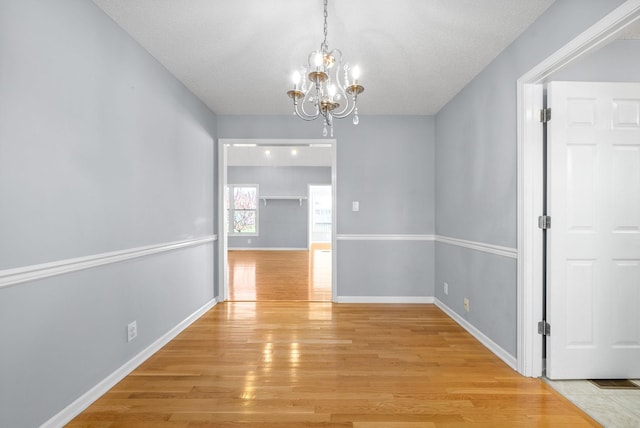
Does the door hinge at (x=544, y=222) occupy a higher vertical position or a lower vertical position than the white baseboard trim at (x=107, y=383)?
higher

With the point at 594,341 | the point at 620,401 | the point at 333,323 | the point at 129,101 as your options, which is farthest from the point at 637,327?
the point at 129,101

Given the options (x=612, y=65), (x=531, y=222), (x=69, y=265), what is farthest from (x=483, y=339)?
(x=69, y=265)

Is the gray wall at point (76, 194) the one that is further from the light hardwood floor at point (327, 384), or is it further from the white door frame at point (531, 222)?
the white door frame at point (531, 222)

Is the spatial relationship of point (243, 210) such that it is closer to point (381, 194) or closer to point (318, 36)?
point (381, 194)

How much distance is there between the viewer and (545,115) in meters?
2.18

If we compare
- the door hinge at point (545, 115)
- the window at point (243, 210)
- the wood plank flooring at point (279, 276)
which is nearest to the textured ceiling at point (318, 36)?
the door hinge at point (545, 115)

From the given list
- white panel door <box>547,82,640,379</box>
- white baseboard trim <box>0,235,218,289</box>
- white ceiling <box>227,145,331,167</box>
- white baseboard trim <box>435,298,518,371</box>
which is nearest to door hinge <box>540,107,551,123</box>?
white panel door <box>547,82,640,379</box>

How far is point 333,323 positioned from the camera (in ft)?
10.9

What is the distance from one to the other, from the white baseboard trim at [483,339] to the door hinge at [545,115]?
1808 millimetres

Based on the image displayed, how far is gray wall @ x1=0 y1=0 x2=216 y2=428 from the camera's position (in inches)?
57.4

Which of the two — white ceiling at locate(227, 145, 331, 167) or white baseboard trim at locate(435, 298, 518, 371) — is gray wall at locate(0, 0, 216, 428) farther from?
white ceiling at locate(227, 145, 331, 167)

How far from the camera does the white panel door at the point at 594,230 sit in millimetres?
2094

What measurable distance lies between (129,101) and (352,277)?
3148mm

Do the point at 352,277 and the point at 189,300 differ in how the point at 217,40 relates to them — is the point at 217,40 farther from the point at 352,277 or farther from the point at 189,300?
the point at 352,277
